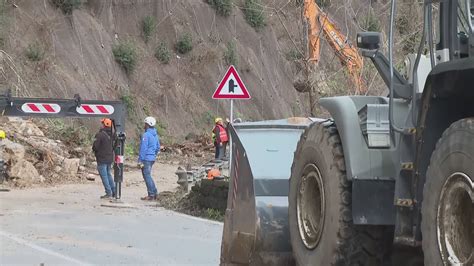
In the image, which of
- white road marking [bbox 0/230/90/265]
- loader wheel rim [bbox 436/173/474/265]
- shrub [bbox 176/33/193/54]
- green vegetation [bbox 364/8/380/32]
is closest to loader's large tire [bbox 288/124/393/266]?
loader wheel rim [bbox 436/173/474/265]

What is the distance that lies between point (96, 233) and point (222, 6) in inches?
1349

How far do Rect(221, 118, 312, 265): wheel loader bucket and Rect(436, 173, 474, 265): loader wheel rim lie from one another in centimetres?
224

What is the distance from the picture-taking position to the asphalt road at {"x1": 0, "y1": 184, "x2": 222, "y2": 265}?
1058 cm

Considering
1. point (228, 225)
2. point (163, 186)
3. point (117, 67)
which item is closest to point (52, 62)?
point (117, 67)

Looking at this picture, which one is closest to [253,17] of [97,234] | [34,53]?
[34,53]

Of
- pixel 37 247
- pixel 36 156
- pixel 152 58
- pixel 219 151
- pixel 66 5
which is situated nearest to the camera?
pixel 37 247

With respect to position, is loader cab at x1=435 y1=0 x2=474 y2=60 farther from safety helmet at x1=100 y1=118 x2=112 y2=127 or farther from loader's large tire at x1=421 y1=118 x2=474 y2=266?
safety helmet at x1=100 y1=118 x2=112 y2=127

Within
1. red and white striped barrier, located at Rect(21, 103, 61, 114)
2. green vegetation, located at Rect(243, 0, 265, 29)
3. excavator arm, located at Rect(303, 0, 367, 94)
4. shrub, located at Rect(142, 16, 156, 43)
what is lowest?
red and white striped barrier, located at Rect(21, 103, 61, 114)

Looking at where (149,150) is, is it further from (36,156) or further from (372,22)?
(372,22)

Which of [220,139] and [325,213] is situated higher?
[220,139]

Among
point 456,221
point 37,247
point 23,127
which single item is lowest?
point 37,247

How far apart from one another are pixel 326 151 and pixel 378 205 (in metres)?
0.60

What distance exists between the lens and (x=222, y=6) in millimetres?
Answer: 46031

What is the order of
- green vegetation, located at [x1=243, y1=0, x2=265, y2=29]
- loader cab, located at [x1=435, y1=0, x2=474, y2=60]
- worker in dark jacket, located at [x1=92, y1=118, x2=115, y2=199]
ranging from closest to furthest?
loader cab, located at [x1=435, y1=0, x2=474, y2=60] < worker in dark jacket, located at [x1=92, y1=118, x2=115, y2=199] < green vegetation, located at [x1=243, y1=0, x2=265, y2=29]
